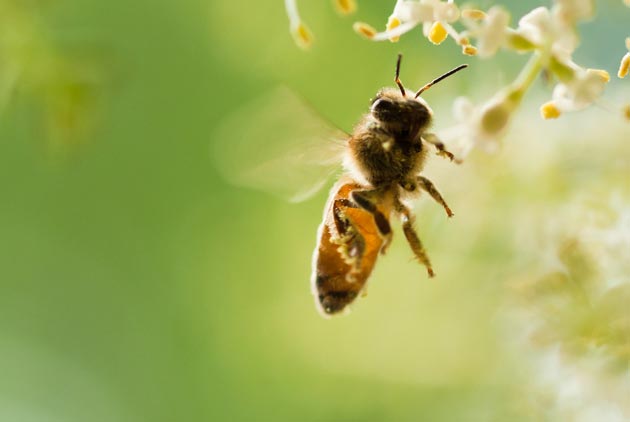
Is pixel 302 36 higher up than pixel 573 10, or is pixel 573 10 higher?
pixel 302 36

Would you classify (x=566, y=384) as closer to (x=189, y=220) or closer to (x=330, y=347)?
(x=330, y=347)

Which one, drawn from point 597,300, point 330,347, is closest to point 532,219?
point 597,300

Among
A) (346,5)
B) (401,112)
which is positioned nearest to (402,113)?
(401,112)

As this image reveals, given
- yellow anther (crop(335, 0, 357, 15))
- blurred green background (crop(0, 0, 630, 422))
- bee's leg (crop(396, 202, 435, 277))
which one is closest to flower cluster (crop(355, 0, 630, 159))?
yellow anther (crop(335, 0, 357, 15))

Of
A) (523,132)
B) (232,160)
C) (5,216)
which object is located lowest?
(232,160)

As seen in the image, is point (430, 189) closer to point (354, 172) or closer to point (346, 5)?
point (354, 172)
